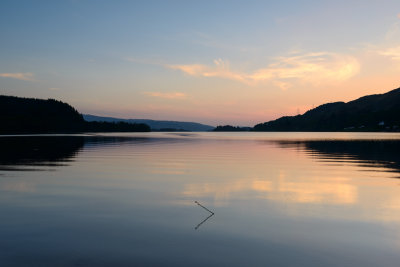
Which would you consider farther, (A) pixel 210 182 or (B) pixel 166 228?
(A) pixel 210 182

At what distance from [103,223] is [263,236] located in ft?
19.7

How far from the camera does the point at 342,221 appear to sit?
12.9 m

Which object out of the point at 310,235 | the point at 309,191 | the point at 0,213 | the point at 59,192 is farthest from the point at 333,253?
the point at 59,192

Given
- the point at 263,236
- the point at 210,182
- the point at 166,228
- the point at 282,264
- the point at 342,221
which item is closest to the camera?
the point at 282,264

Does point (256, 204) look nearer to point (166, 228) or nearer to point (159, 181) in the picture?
point (166, 228)

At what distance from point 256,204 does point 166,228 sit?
567 cm

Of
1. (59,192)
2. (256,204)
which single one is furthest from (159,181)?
(256,204)

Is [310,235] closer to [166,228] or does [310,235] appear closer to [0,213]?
[166,228]

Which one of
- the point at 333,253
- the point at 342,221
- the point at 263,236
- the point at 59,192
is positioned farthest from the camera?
the point at 59,192

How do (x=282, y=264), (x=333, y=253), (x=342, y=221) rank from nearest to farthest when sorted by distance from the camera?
(x=282, y=264) < (x=333, y=253) < (x=342, y=221)

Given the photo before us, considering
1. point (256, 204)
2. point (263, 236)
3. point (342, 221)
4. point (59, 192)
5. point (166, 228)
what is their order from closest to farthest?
point (263, 236), point (166, 228), point (342, 221), point (256, 204), point (59, 192)

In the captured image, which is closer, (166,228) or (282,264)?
(282,264)

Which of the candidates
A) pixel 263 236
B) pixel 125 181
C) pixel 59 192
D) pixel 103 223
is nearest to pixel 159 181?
pixel 125 181

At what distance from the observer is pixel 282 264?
845cm
